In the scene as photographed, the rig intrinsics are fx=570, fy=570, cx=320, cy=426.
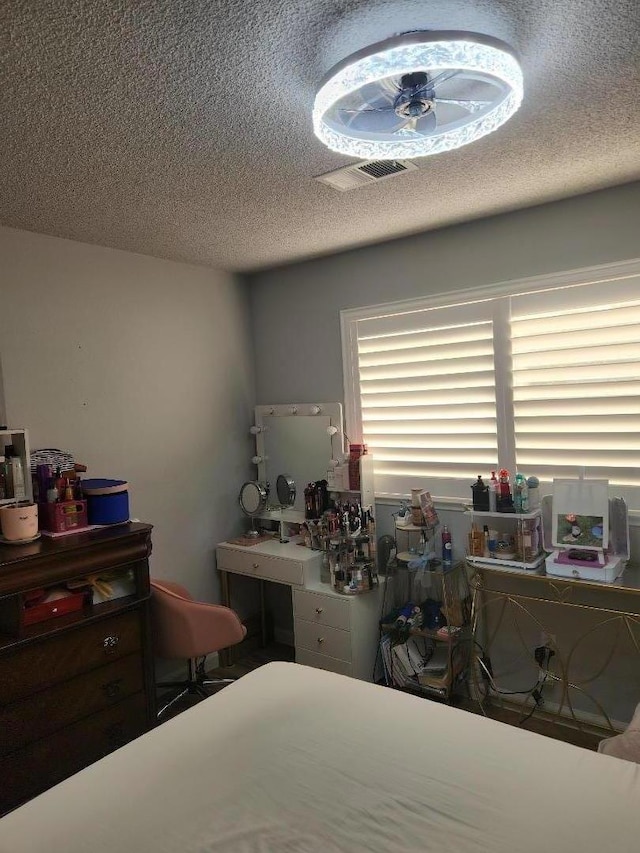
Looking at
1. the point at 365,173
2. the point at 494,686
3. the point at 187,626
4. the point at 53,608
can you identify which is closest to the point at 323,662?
the point at 187,626

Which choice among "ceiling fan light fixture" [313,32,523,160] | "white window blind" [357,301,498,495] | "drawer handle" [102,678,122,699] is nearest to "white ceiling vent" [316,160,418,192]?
"ceiling fan light fixture" [313,32,523,160]

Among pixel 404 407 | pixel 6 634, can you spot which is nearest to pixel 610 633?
pixel 404 407

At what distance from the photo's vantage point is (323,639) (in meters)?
2.99

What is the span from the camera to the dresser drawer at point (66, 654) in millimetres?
2105

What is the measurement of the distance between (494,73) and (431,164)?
2.58 feet

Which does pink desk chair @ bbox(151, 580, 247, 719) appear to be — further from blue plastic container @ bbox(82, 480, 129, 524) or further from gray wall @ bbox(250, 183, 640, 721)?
gray wall @ bbox(250, 183, 640, 721)

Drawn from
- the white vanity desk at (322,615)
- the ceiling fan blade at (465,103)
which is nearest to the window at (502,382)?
the white vanity desk at (322,615)

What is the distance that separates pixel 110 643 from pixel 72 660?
0.18 meters

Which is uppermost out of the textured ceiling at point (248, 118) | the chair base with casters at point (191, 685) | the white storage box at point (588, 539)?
the textured ceiling at point (248, 118)

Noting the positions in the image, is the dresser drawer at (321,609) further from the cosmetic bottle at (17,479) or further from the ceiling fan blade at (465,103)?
the ceiling fan blade at (465,103)

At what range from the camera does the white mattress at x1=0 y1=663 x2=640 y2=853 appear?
1.24 metres

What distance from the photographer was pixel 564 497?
8.18ft

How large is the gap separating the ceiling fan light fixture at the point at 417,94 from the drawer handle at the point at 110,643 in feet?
6.92

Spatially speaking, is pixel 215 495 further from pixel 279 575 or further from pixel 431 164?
pixel 431 164
